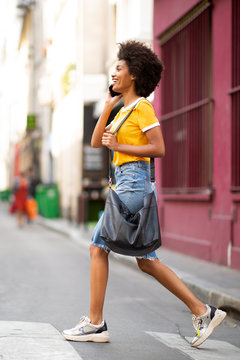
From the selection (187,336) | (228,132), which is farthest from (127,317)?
(228,132)

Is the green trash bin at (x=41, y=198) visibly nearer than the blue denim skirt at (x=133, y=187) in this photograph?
No

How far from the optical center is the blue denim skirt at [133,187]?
16.6ft

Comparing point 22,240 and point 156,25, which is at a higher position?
point 156,25

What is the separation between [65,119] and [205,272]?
59.7 feet

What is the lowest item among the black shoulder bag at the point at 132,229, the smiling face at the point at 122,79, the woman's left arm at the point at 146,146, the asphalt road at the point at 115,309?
the asphalt road at the point at 115,309

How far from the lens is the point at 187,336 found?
230 inches

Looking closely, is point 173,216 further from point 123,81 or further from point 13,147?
point 13,147

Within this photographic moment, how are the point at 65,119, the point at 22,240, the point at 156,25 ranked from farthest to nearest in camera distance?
the point at 65,119
the point at 22,240
the point at 156,25

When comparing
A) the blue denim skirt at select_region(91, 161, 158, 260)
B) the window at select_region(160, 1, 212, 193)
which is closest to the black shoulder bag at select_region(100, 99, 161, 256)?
the blue denim skirt at select_region(91, 161, 158, 260)

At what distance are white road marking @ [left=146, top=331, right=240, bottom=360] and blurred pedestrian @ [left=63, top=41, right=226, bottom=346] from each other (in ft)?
0.32

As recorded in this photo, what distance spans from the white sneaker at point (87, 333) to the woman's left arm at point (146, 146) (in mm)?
1189

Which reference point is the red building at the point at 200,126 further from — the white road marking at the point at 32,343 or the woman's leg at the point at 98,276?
the woman's leg at the point at 98,276

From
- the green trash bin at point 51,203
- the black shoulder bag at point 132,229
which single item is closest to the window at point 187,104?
the black shoulder bag at point 132,229

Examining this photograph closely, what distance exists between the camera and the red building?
10242 mm
